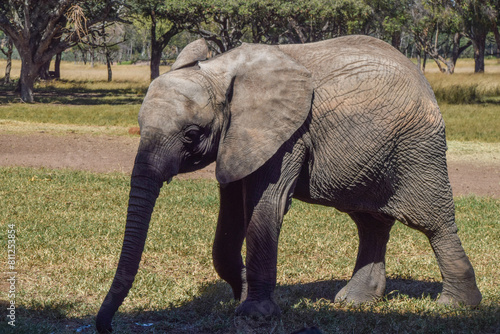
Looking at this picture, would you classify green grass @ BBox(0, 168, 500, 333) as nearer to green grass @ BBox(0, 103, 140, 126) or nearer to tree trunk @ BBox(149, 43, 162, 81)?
green grass @ BBox(0, 103, 140, 126)

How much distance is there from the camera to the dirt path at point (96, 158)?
10195mm

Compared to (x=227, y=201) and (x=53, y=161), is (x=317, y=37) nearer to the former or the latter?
(x=53, y=161)

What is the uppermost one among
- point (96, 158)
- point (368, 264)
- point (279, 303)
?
point (368, 264)

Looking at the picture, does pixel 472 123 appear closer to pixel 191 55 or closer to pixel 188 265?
pixel 188 265

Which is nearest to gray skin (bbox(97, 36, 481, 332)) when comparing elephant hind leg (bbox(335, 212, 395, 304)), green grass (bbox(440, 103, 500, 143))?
elephant hind leg (bbox(335, 212, 395, 304))

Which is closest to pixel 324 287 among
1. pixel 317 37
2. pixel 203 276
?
pixel 203 276

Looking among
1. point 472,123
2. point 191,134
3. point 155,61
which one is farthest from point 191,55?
point 155,61

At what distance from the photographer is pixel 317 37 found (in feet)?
116

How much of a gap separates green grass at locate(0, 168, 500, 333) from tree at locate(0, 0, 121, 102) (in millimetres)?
13088

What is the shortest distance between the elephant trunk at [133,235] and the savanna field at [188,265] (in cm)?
62

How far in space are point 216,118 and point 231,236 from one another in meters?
1.07

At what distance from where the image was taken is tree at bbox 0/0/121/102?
68.0ft

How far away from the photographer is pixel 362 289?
15.8ft

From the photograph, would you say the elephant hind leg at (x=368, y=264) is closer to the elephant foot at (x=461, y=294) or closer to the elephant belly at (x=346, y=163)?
the elephant foot at (x=461, y=294)
